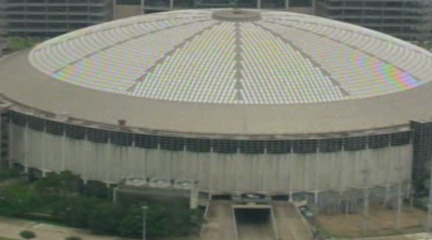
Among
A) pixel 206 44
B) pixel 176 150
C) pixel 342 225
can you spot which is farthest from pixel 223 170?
pixel 206 44

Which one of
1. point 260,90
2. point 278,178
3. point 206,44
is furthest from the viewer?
point 206,44

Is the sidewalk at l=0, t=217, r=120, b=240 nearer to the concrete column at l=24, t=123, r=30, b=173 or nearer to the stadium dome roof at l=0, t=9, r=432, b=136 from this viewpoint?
the concrete column at l=24, t=123, r=30, b=173

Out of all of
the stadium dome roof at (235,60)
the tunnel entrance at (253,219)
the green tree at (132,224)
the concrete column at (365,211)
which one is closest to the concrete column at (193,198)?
the tunnel entrance at (253,219)

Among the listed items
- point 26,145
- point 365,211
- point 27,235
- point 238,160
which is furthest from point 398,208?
point 26,145

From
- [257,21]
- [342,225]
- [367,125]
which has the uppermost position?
[257,21]

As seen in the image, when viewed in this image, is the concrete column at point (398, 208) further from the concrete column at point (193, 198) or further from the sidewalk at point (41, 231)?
the sidewalk at point (41, 231)

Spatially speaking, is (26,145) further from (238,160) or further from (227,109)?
(238,160)

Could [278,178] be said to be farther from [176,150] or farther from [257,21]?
[257,21]
